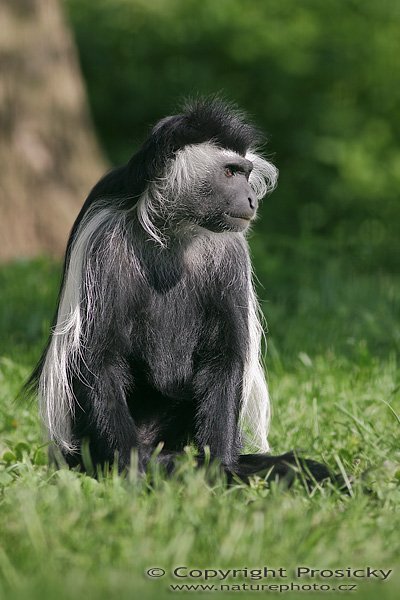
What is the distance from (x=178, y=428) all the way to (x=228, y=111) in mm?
1249

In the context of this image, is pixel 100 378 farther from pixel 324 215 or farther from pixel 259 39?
pixel 259 39

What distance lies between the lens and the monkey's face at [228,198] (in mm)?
3840

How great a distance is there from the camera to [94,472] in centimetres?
362

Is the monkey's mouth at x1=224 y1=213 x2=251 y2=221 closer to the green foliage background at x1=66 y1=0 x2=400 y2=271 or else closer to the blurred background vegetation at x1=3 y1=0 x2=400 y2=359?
the blurred background vegetation at x1=3 y1=0 x2=400 y2=359

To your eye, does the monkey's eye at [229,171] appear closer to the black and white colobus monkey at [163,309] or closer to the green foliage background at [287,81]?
the black and white colobus monkey at [163,309]

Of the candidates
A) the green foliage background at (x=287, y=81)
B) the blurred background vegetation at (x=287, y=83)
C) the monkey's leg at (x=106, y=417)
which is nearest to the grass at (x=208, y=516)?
the monkey's leg at (x=106, y=417)

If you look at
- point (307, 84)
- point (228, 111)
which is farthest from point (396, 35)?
point (228, 111)

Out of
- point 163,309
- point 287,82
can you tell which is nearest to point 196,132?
point 163,309

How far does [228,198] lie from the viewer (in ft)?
12.7

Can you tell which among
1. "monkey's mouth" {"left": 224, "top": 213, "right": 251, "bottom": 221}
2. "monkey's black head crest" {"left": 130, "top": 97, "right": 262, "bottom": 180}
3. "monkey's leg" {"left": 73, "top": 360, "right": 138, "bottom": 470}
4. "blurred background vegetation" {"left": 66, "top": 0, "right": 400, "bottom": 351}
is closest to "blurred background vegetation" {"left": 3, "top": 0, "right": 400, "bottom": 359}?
"blurred background vegetation" {"left": 66, "top": 0, "right": 400, "bottom": 351}

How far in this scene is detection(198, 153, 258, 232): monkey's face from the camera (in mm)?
3840

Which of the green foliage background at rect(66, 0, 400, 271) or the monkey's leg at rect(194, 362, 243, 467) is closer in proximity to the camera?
the monkey's leg at rect(194, 362, 243, 467)

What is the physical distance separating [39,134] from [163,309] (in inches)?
191

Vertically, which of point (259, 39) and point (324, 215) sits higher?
point (259, 39)
